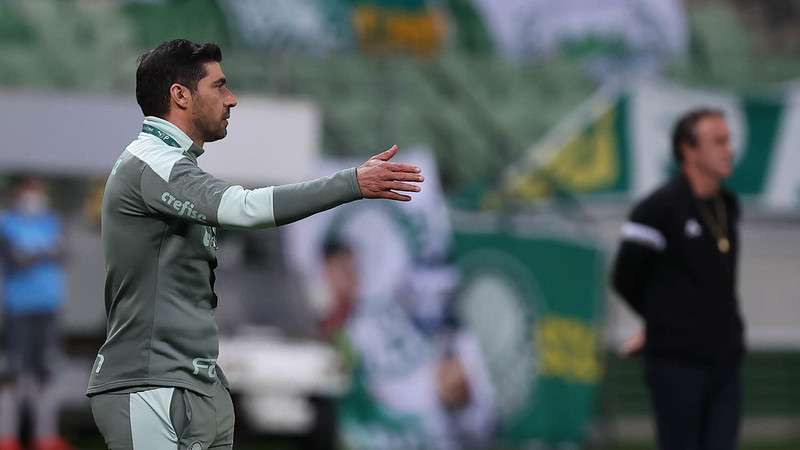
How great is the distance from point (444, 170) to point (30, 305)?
443 centimetres

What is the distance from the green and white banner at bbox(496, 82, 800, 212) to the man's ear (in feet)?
25.9

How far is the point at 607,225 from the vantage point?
13.0 meters

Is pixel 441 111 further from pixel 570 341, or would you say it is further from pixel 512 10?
pixel 570 341

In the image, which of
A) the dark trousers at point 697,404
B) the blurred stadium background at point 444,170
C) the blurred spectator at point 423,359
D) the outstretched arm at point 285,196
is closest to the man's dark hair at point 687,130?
the dark trousers at point 697,404

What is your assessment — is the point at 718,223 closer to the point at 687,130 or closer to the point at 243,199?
the point at 687,130

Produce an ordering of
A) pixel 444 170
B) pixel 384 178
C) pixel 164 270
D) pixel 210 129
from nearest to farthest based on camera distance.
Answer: pixel 384 178
pixel 164 270
pixel 210 129
pixel 444 170

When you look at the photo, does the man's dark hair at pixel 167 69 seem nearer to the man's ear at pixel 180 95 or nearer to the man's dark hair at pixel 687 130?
the man's ear at pixel 180 95

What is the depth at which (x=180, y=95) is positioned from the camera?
13.0 feet

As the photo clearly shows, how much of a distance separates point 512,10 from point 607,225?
310 cm

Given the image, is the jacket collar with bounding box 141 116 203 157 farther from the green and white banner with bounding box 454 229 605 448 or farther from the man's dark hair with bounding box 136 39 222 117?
the green and white banner with bounding box 454 229 605 448

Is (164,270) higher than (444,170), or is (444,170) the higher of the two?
(444,170)

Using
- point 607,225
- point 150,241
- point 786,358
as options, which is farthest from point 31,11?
point 150,241

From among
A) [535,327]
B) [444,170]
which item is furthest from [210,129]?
[444,170]

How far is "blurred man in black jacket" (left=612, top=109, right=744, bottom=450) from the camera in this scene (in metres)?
6.02
